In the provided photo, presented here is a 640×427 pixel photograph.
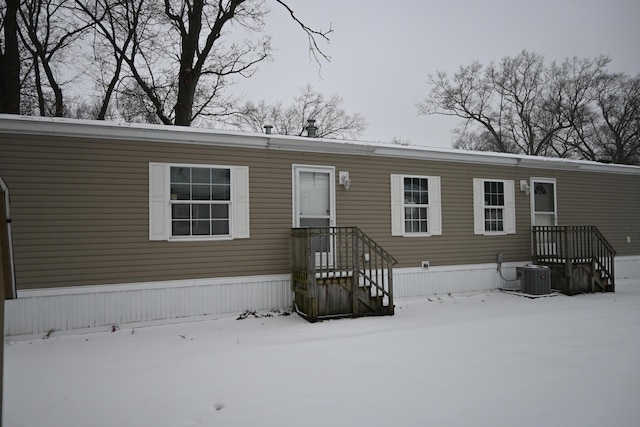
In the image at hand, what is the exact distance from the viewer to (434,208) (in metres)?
9.01

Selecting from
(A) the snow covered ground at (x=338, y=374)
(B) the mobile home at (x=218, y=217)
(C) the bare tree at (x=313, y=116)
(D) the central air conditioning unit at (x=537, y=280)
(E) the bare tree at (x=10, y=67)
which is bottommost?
(A) the snow covered ground at (x=338, y=374)

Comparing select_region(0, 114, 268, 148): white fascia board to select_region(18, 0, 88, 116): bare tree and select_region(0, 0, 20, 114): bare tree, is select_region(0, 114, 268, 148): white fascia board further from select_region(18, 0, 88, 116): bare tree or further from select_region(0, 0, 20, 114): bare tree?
select_region(18, 0, 88, 116): bare tree

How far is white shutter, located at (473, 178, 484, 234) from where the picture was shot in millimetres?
9445

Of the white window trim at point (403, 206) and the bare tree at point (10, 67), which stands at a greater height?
the bare tree at point (10, 67)

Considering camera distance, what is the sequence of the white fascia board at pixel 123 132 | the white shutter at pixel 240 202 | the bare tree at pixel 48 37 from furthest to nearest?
the bare tree at pixel 48 37, the white shutter at pixel 240 202, the white fascia board at pixel 123 132

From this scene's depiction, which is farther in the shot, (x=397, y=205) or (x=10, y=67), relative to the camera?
(x=10, y=67)

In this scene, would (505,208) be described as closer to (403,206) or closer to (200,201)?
(403,206)

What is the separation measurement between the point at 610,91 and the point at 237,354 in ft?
102

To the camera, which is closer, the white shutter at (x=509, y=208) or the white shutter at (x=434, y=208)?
the white shutter at (x=434, y=208)

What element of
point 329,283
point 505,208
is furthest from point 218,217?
point 505,208

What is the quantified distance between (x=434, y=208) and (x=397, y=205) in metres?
0.96

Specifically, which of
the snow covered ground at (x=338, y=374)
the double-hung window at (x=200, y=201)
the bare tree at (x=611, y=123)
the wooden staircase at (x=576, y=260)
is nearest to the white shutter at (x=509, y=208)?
the wooden staircase at (x=576, y=260)

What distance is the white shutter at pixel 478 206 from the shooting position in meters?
9.45

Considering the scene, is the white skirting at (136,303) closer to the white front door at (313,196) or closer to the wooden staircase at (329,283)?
the wooden staircase at (329,283)
